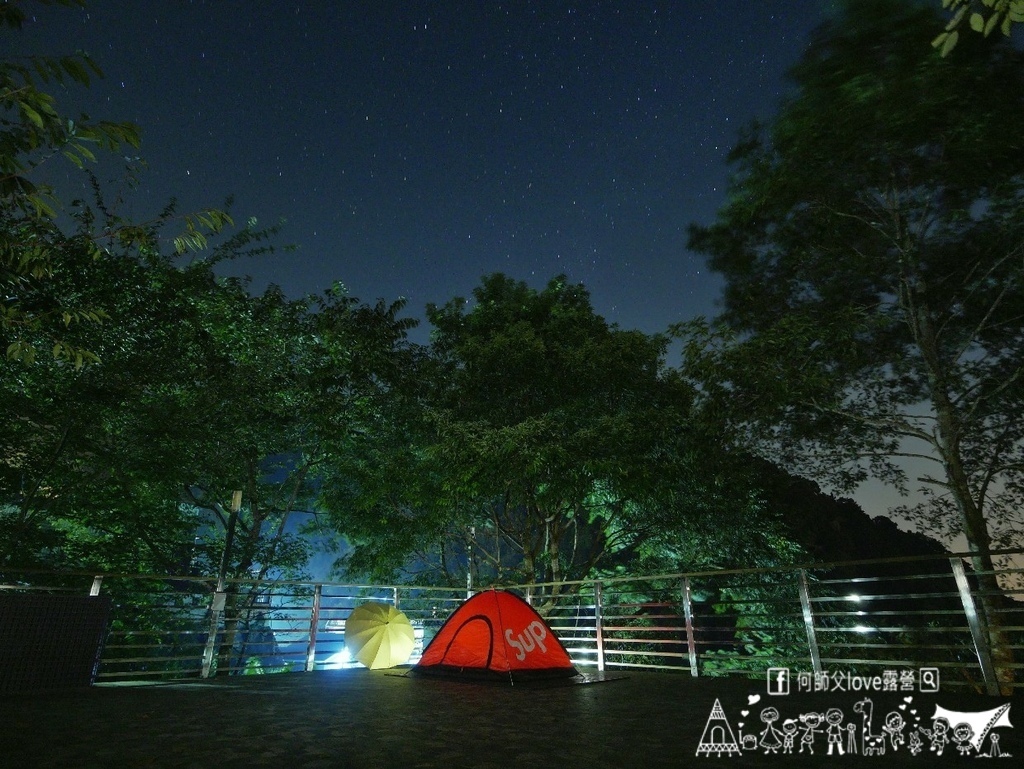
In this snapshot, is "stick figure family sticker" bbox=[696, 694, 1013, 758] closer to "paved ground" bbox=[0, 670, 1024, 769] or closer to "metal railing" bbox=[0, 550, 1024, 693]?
"paved ground" bbox=[0, 670, 1024, 769]

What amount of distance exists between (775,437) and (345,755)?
9.05 meters

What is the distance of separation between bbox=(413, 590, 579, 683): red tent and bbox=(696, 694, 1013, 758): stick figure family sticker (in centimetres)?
261

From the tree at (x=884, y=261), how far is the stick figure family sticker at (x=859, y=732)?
192 inches

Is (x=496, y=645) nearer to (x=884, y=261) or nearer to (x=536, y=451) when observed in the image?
(x=536, y=451)

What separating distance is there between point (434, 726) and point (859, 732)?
8.65 feet

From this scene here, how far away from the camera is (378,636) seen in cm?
812

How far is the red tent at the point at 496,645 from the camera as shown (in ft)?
21.1

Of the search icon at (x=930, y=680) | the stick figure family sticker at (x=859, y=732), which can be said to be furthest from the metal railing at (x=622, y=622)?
the stick figure family sticker at (x=859, y=732)

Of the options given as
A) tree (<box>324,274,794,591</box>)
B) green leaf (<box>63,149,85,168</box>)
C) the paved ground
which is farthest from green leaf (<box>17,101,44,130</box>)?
tree (<box>324,274,794,591</box>)

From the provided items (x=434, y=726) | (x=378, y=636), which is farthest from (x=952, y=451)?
(x=378, y=636)

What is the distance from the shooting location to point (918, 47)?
7.09m

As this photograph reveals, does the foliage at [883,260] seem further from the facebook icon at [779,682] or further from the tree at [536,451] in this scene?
the facebook icon at [779,682]

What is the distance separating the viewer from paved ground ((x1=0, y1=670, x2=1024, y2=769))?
3.01m

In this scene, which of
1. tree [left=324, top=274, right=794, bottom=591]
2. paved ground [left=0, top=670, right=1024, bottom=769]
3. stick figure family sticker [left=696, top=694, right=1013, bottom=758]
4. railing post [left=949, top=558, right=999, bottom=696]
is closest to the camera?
paved ground [left=0, top=670, right=1024, bottom=769]
